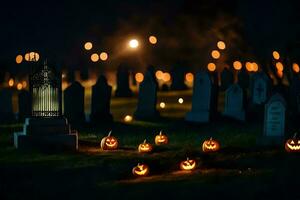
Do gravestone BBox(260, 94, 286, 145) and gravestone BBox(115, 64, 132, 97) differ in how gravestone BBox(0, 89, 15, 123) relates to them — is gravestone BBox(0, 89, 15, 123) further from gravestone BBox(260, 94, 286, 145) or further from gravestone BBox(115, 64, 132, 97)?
gravestone BBox(260, 94, 286, 145)

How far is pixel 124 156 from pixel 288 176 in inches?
179

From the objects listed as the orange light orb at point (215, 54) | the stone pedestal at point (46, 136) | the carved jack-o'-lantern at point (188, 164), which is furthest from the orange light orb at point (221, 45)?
the carved jack-o'-lantern at point (188, 164)

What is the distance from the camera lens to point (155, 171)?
1370 cm

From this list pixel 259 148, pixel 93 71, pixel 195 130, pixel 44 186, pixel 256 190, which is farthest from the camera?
pixel 93 71

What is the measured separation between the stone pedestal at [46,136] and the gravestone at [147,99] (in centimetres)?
821

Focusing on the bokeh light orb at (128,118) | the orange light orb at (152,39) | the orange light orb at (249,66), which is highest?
the orange light orb at (152,39)

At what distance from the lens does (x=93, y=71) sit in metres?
49.5

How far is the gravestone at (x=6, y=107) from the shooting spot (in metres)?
25.6

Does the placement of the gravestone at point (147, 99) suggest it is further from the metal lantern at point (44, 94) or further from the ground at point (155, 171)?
the metal lantern at point (44, 94)

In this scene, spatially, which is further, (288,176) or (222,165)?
(222,165)

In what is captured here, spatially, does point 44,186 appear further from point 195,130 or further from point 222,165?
point 195,130

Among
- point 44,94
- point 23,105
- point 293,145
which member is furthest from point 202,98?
point 293,145

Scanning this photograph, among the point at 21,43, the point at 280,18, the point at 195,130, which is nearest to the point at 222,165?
the point at 195,130

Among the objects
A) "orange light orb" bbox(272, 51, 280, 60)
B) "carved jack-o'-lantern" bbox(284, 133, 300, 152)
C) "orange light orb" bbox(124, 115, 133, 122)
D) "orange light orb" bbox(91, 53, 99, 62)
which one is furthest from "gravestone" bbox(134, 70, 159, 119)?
"orange light orb" bbox(91, 53, 99, 62)
